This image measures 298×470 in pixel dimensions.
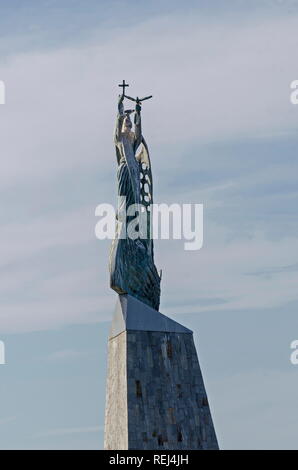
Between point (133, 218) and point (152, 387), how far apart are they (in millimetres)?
6933

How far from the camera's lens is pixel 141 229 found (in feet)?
230

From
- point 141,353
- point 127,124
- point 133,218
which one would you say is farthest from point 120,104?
point 141,353

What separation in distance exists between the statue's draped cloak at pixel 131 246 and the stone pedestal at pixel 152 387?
84cm

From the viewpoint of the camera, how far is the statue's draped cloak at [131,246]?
68875 millimetres

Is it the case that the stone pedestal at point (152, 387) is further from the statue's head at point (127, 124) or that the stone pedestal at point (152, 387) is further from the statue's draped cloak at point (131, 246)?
the statue's head at point (127, 124)

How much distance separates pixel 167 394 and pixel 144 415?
1573mm

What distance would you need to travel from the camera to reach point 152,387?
224 ft

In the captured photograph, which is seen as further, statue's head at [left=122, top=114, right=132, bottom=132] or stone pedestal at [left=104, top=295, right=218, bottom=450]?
statue's head at [left=122, top=114, right=132, bottom=132]

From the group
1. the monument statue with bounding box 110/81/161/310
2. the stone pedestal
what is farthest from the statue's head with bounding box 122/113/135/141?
the stone pedestal

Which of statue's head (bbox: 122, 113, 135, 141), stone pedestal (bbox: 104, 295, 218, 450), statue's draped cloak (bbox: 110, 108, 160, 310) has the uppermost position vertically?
statue's head (bbox: 122, 113, 135, 141)

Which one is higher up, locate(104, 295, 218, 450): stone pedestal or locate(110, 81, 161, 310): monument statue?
locate(110, 81, 161, 310): monument statue

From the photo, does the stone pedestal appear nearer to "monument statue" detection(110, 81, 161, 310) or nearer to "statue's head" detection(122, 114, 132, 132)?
"monument statue" detection(110, 81, 161, 310)

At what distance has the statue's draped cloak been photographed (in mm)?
68875
